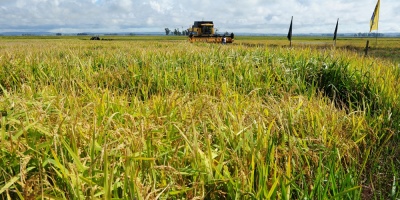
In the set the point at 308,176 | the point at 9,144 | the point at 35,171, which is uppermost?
the point at 9,144

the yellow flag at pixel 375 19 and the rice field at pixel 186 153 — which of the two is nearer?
the rice field at pixel 186 153

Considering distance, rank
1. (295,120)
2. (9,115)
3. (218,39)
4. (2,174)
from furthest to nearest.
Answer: (218,39)
(295,120)
(9,115)
(2,174)

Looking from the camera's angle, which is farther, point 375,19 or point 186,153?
point 375,19

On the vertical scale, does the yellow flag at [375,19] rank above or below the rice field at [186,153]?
above

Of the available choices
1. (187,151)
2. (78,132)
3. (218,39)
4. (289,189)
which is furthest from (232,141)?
(218,39)

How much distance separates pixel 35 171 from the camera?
1764 mm

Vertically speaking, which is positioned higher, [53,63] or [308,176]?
[53,63]

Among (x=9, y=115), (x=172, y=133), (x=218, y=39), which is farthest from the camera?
(x=218, y=39)

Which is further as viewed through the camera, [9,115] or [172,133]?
[172,133]

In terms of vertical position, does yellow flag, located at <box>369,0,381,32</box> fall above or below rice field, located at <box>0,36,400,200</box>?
above

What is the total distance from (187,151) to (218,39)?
1442 inches

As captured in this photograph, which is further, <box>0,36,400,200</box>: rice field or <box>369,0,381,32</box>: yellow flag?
<box>369,0,381,32</box>: yellow flag

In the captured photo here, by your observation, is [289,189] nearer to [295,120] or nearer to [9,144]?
[295,120]

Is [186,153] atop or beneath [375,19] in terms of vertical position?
beneath
